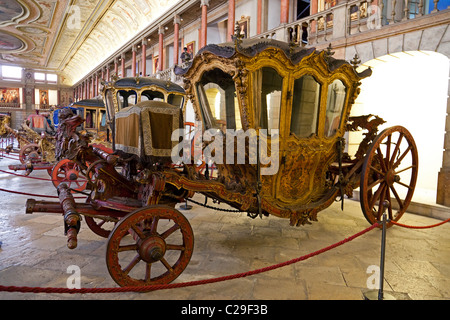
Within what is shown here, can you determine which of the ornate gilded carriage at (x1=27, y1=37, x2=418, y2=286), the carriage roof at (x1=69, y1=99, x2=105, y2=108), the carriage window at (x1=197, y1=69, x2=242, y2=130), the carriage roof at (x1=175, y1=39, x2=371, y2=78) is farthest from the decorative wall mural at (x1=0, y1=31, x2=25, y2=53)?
the carriage roof at (x1=175, y1=39, x2=371, y2=78)

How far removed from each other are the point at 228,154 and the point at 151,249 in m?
1.33

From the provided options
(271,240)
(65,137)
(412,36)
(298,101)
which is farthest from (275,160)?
(412,36)

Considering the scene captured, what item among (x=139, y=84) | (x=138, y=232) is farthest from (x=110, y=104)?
(x=138, y=232)

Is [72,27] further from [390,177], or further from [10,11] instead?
[390,177]

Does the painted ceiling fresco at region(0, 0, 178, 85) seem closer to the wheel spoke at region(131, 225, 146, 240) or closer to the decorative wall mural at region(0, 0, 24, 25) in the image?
the decorative wall mural at region(0, 0, 24, 25)

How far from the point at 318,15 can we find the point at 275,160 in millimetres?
5625

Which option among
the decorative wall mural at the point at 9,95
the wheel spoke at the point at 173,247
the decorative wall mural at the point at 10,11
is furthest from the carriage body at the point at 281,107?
the decorative wall mural at the point at 9,95

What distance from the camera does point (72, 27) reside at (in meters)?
22.3

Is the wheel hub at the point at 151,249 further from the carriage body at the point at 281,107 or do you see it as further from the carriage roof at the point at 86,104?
the carriage roof at the point at 86,104

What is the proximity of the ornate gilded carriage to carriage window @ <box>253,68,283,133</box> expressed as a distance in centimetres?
1

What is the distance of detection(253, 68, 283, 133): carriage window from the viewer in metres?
3.04

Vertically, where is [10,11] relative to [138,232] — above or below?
above

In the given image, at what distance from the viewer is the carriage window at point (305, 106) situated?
3277 mm

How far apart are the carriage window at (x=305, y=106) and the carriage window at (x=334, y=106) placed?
0.22 meters
